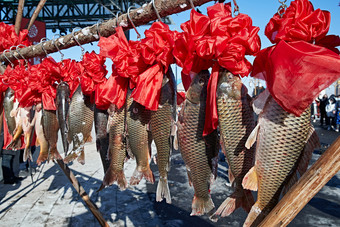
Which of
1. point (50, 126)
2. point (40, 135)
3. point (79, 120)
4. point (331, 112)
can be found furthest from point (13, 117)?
point (331, 112)

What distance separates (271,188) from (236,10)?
76 centimetres

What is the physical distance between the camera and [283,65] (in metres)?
0.88

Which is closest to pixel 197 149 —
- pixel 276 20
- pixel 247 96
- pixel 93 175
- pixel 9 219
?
pixel 247 96

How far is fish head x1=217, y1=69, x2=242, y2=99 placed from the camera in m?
1.07

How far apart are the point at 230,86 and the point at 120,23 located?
1.00 metres

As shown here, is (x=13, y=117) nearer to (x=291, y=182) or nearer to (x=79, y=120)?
(x=79, y=120)

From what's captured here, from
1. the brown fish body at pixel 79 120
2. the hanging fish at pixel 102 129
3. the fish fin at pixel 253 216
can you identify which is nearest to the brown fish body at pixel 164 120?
the fish fin at pixel 253 216

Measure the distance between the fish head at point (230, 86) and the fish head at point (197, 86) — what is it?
0.11 m

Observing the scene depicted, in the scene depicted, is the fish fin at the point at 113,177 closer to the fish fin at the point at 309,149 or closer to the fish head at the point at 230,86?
the fish head at the point at 230,86

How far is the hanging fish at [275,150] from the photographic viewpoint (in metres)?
0.96

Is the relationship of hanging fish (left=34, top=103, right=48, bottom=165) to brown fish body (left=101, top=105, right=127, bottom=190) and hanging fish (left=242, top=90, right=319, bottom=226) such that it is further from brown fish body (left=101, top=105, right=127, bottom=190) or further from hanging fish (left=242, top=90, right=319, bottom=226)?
hanging fish (left=242, top=90, right=319, bottom=226)

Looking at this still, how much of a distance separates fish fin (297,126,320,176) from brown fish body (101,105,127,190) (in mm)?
1018

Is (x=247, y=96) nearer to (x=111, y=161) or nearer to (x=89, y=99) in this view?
(x=111, y=161)

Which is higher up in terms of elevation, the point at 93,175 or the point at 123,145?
the point at 123,145
